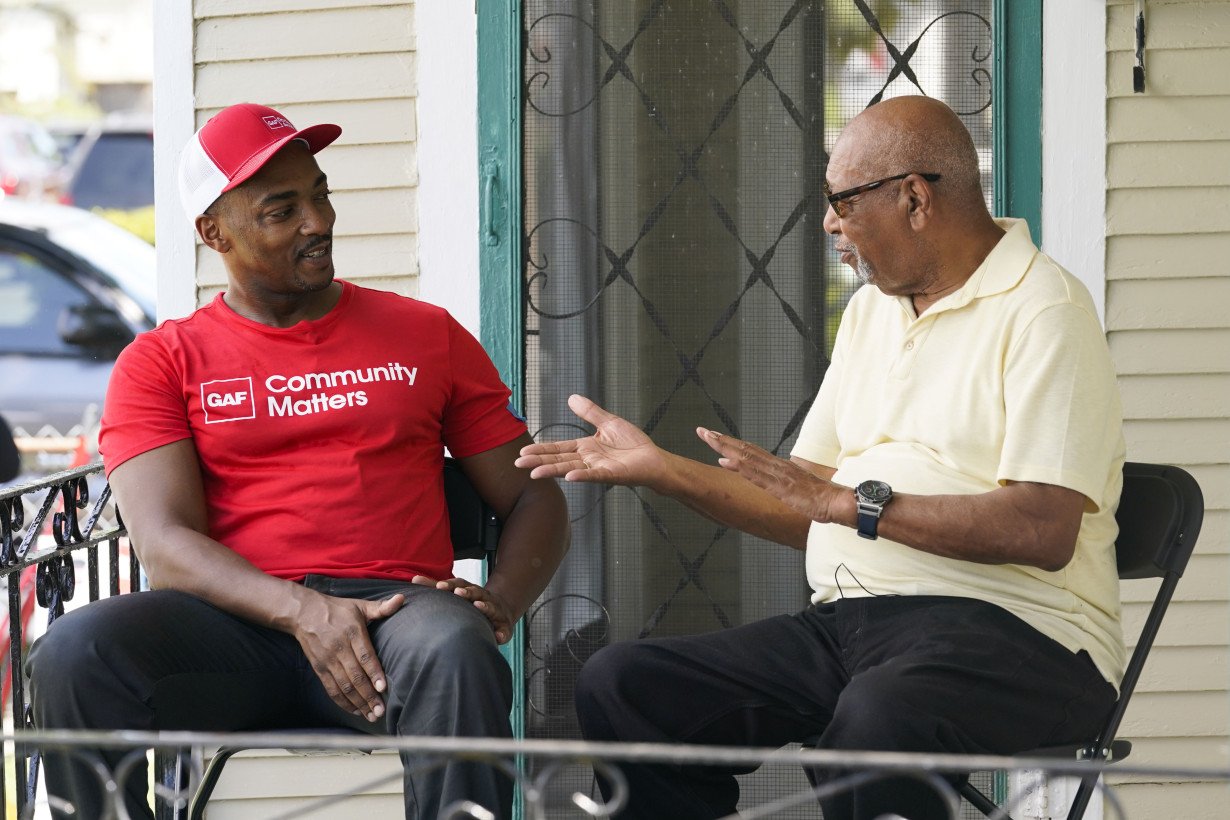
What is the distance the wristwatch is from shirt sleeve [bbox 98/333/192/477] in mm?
1193

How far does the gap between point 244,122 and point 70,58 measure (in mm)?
9014

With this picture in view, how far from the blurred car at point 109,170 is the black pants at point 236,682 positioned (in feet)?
28.3

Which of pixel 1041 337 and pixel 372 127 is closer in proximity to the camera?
pixel 1041 337

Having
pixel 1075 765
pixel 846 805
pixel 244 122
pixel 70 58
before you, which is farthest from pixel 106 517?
pixel 1075 765

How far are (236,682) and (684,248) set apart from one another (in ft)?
5.37

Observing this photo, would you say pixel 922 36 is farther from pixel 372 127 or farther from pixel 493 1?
pixel 372 127

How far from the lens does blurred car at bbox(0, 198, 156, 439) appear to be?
887 centimetres

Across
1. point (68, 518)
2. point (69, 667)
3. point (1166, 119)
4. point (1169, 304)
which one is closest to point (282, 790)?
point (68, 518)

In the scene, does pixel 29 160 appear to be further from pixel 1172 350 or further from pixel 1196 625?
pixel 1196 625

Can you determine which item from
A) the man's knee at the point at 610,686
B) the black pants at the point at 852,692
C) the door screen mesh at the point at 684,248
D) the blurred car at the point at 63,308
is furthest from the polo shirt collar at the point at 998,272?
the blurred car at the point at 63,308

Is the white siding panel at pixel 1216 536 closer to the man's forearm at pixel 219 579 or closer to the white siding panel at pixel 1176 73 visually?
the white siding panel at pixel 1176 73

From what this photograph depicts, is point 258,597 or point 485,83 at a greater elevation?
point 485,83

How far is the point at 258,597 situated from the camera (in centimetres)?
231

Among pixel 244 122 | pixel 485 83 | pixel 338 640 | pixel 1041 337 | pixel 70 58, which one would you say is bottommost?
pixel 338 640
